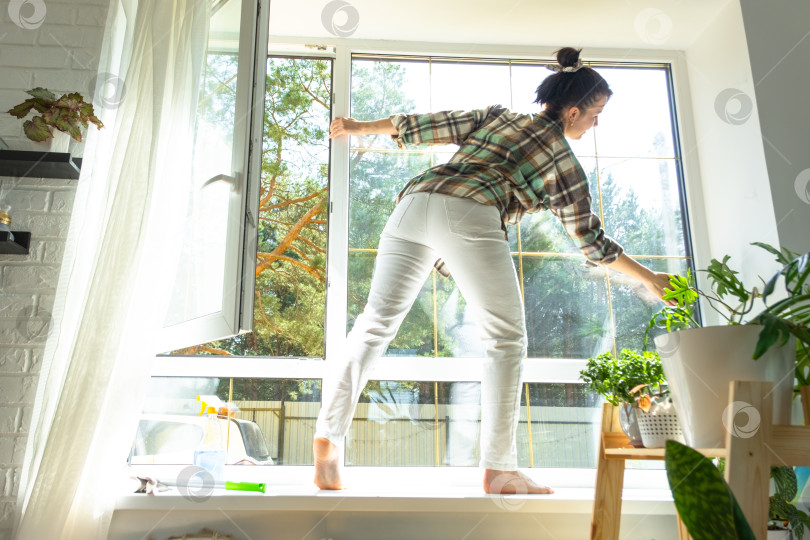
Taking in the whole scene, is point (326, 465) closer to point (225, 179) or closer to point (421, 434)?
point (421, 434)

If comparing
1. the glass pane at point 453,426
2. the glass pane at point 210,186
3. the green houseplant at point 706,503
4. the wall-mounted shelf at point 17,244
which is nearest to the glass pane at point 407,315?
the glass pane at point 453,426

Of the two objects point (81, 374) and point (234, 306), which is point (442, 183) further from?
point (81, 374)

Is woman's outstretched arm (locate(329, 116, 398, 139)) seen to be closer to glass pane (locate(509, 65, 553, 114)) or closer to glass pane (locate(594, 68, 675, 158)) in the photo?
glass pane (locate(509, 65, 553, 114))

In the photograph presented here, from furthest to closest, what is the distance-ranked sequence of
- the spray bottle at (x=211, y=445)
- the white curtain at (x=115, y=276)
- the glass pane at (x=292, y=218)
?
the glass pane at (x=292, y=218)
the spray bottle at (x=211, y=445)
the white curtain at (x=115, y=276)

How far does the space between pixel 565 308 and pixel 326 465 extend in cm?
91

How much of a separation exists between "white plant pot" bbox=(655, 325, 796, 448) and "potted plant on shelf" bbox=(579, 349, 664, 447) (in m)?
0.34

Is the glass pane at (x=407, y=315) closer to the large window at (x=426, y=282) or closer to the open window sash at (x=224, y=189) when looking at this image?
the large window at (x=426, y=282)

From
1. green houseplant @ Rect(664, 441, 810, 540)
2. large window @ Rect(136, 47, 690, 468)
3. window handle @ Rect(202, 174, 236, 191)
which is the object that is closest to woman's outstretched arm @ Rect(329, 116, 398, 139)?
large window @ Rect(136, 47, 690, 468)

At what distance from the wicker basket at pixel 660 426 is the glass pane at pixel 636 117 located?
3.43 feet

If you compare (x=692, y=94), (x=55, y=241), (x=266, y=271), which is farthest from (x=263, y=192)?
(x=692, y=94)

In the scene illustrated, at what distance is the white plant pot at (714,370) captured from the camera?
104 centimetres

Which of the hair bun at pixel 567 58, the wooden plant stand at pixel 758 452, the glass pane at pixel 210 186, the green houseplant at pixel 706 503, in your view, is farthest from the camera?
the hair bun at pixel 567 58

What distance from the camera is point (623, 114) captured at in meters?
2.20

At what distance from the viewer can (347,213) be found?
6.70 ft
